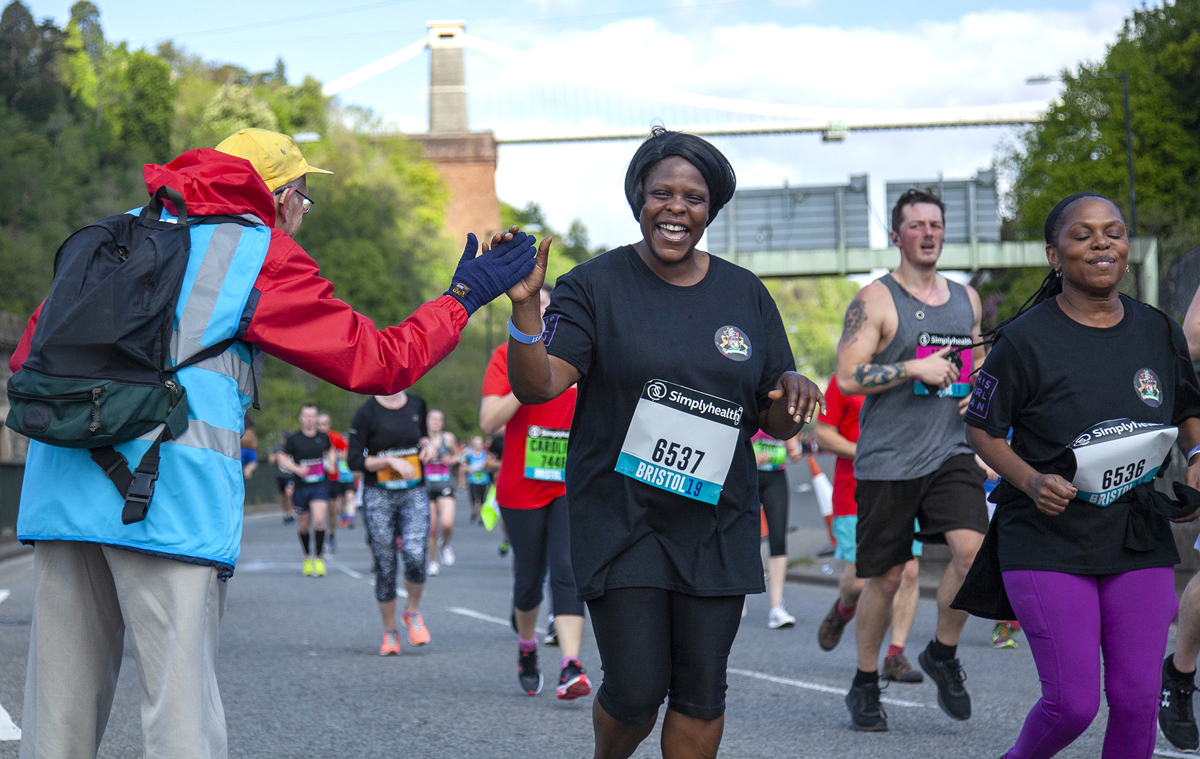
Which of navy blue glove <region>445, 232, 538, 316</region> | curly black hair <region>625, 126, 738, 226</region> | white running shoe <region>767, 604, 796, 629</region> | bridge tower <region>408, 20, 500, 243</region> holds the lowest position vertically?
white running shoe <region>767, 604, 796, 629</region>

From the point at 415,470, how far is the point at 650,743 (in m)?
3.78

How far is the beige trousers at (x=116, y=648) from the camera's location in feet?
10.7

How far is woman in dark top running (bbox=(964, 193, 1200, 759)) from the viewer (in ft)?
13.4

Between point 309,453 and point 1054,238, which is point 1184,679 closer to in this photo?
point 1054,238

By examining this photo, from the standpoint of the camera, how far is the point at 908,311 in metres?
6.38

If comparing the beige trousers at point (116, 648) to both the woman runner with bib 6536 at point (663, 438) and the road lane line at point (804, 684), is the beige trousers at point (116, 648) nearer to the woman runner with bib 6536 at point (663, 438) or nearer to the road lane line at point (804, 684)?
the woman runner with bib 6536 at point (663, 438)

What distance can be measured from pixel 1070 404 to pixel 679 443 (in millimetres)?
1199

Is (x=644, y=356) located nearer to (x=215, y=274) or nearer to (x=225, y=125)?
(x=215, y=274)

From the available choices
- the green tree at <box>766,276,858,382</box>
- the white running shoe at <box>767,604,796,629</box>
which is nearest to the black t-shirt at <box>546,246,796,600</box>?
the white running shoe at <box>767,604,796,629</box>

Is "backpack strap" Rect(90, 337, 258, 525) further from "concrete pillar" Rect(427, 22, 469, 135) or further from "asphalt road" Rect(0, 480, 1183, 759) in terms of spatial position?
"concrete pillar" Rect(427, 22, 469, 135)

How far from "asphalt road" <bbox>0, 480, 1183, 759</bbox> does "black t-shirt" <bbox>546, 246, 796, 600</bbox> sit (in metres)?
2.21

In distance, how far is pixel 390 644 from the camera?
30.6ft

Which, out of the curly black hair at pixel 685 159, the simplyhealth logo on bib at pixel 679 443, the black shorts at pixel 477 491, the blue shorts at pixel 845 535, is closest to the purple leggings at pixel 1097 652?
the simplyhealth logo on bib at pixel 679 443

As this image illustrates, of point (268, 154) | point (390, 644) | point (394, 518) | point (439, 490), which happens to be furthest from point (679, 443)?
point (439, 490)
